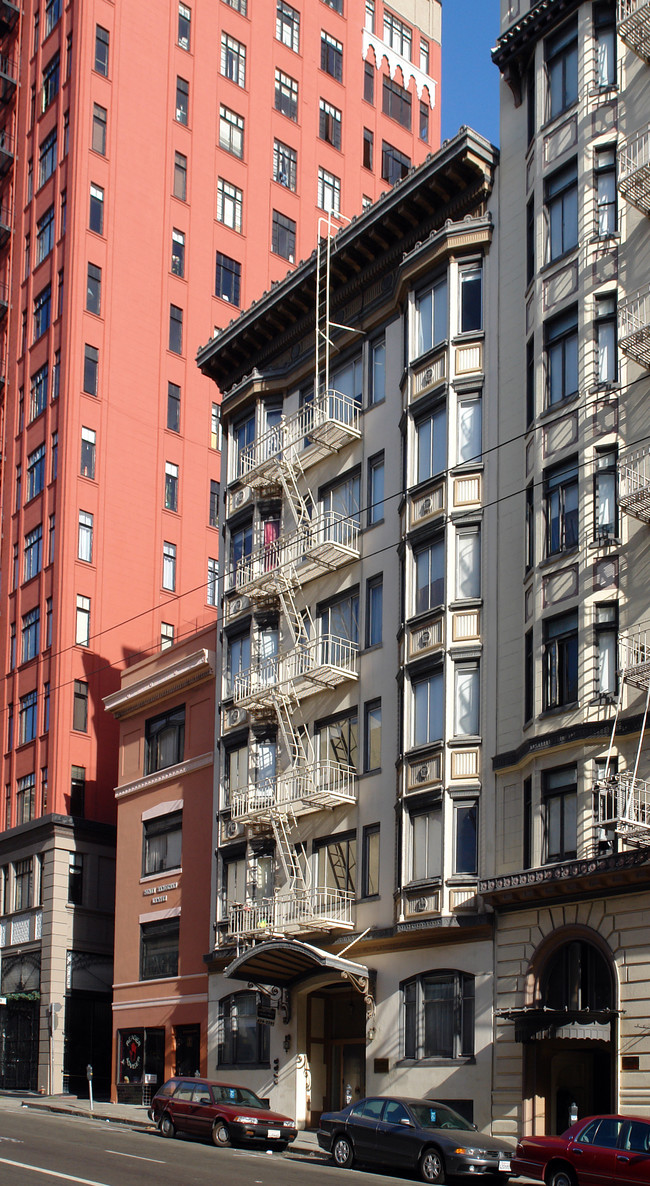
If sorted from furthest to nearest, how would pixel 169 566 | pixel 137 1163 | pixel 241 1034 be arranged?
1. pixel 169 566
2. pixel 241 1034
3. pixel 137 1163

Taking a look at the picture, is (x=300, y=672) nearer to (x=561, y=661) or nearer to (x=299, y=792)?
(x=299, y=792)

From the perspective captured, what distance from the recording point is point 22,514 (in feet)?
201

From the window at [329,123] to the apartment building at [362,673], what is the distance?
1111 inches

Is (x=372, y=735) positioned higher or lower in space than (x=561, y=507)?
lower

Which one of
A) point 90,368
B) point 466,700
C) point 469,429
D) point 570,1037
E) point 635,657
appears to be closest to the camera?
point 570,1037

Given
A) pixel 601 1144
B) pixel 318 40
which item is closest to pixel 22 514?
pixel 318 40

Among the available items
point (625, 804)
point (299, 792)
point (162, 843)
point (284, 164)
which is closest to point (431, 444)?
point (299, 792)

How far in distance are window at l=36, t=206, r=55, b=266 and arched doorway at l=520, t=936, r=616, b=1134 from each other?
41974 millimetres

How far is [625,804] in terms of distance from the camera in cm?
2791

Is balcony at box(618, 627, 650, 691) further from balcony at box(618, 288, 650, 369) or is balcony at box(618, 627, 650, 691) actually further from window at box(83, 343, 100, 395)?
window at box(83, 343, 100, 395)

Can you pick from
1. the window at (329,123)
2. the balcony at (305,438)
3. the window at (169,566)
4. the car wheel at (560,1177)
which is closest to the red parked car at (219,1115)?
the car wheel at (560,1177)

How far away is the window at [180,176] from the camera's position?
6334 cm

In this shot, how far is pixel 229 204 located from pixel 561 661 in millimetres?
40652

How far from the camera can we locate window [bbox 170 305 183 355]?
61.9 m
